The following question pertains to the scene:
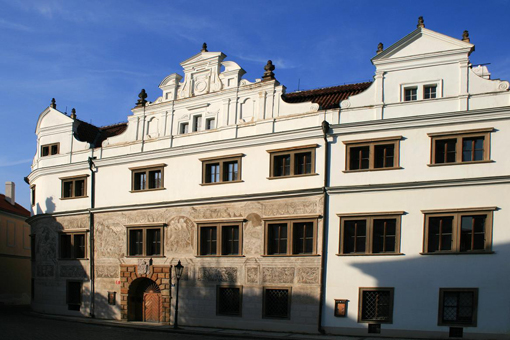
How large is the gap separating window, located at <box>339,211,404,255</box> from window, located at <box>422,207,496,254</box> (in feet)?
4.16

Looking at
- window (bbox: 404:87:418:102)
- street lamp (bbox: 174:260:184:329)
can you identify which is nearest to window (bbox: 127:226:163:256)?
street lamp (bbox: 174:260:184:329)

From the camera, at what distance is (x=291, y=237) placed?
Result: 25562 millimetres

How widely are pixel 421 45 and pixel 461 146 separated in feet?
15.5

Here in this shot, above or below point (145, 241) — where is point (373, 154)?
above

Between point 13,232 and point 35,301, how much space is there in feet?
59.9

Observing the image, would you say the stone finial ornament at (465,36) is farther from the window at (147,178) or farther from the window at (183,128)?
the window at (147,178)

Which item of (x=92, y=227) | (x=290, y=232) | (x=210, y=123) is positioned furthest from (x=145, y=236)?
(x=290, y=232)

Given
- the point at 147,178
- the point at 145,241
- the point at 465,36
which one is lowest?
the point at 145,241

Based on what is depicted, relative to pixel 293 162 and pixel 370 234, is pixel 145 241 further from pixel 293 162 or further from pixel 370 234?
pixel 370 234

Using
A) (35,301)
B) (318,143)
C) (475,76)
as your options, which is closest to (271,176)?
(318,143)

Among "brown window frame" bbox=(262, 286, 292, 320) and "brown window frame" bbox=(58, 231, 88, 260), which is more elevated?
"brown window frame" bbox=(58, 231, 88, 260)

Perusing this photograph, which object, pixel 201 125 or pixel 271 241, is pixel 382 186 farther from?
pixel 201 125

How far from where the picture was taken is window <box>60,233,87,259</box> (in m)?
32.9

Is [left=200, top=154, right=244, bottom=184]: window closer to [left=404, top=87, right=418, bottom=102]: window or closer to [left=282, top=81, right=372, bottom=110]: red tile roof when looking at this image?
[left=282, top=81, right=372, bottom=110]: red tile roof
